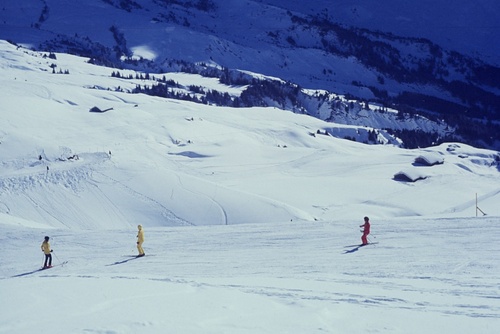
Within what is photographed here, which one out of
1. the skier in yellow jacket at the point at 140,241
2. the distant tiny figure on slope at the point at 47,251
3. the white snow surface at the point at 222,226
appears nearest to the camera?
the white snow surface at the point at 222,226

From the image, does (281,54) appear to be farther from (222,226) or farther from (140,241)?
(140,241)

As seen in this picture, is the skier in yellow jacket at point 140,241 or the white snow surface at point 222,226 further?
the skier in yellow jacket at point 140,241

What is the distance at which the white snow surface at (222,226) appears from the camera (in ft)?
34.4

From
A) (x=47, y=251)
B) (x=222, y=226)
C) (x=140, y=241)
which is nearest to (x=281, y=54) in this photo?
(x=222, y=226)

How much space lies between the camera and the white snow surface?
10.5 m

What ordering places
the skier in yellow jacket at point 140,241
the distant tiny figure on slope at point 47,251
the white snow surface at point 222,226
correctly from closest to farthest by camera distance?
the white snow surface at point 222,226
the distant tiny figure on slope at point 47,251
the skier in yellow jacket at point 140,241

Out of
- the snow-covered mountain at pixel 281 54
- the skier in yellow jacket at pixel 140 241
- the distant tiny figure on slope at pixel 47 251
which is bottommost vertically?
the distant tiny figure on slope at pixel 47 251

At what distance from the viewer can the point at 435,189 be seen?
3909 cm

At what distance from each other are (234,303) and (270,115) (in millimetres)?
59812

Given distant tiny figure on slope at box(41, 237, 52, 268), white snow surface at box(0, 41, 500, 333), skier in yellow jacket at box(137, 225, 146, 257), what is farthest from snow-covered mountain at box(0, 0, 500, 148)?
distant tiny figure on slope at box(41, 237, 52, 268)

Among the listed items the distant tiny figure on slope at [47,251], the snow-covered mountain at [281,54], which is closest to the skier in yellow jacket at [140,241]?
the distant tiny figure on slope at [47,251]

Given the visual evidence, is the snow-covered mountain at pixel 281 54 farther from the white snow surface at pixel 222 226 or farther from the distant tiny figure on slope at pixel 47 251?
the distant tiny figure on slope at pixel 47 251

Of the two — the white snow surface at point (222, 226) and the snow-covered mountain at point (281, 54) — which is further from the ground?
the snow-covered mountain at point (281, 54)

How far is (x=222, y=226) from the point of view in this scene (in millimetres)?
22969
